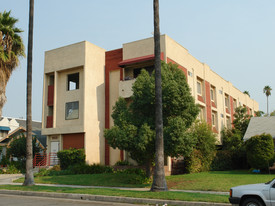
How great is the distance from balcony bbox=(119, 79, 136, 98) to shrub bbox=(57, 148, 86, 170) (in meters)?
5.97

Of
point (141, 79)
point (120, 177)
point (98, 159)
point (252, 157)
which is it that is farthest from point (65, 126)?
point (252, 157)

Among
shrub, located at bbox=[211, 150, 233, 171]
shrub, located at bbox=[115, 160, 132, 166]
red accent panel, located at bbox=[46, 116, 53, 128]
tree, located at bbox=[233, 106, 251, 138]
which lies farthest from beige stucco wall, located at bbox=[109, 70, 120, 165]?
tree, located at bbox=[233, 106, 251, 138]

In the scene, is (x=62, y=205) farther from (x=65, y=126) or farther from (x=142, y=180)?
(x=65, y=126)

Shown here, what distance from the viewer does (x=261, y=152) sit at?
2272cm

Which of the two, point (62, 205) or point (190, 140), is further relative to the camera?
point (190, 140)

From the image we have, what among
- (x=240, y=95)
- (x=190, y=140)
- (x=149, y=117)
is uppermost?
(x=240, y=95)

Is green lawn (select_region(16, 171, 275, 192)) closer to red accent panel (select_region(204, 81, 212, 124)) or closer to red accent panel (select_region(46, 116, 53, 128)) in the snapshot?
red accent panel (select_region(46, 116, 53, 128))

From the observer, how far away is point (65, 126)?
1094 inches

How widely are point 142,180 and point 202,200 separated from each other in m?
7.63

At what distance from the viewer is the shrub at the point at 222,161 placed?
2811 cm

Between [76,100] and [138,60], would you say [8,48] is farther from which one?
[138,60]

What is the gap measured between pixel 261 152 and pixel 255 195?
15.4 metres

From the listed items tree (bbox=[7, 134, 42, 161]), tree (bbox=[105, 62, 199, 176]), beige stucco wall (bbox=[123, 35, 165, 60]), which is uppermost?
beige stucco wall (bbox=[123, 35, 165, 60])

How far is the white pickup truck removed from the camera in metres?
8.28
